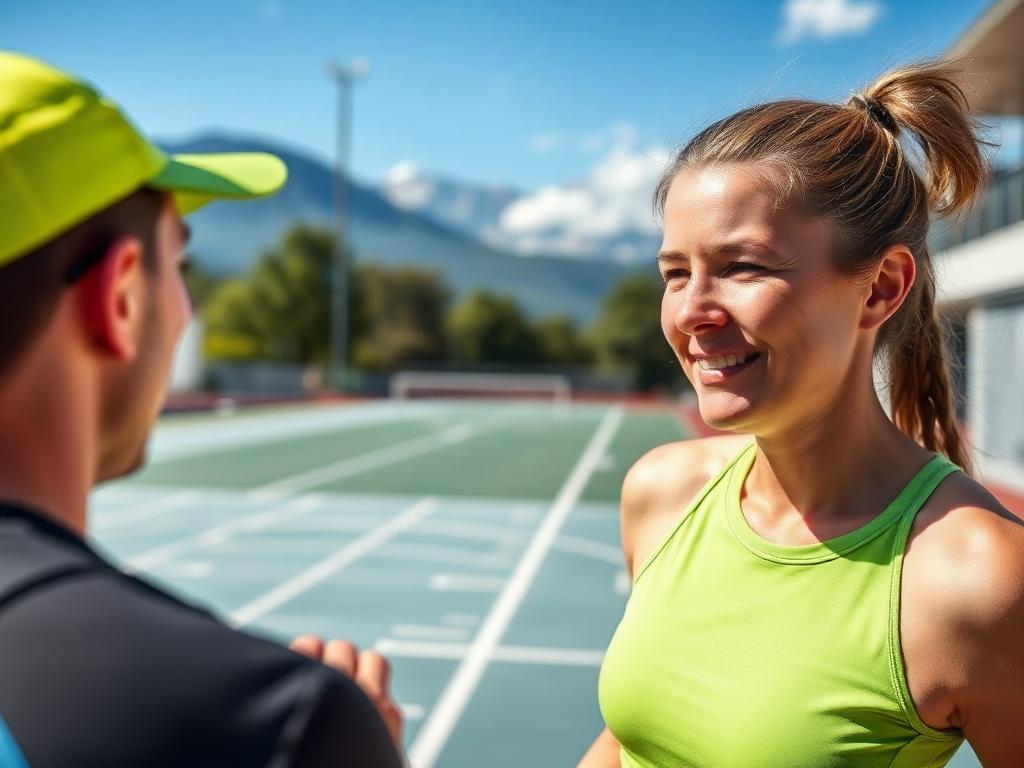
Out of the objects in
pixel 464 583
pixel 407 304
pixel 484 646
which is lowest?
pixel 407 304

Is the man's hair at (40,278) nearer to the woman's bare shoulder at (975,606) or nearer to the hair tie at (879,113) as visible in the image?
the woman's bare shoulder at (975,606)

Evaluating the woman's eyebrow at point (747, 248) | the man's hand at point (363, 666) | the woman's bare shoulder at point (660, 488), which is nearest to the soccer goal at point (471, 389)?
the woman's bare shoulder at point (660, 488)

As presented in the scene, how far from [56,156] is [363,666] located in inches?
21.1

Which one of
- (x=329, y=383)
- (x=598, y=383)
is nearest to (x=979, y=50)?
(x=329, y=383)

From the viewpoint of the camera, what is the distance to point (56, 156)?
2.77 feet

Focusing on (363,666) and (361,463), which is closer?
(363,666)

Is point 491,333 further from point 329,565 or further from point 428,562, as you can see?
point 329,565

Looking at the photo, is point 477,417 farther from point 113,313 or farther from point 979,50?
point 113,313

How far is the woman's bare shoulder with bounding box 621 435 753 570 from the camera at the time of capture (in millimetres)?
2008

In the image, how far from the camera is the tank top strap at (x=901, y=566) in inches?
60.1

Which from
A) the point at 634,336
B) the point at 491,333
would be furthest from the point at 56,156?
the point at 491,333

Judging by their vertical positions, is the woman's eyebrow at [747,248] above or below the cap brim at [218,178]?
below

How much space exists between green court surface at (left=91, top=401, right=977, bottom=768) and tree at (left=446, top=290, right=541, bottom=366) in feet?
173

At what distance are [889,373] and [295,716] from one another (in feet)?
5.05
